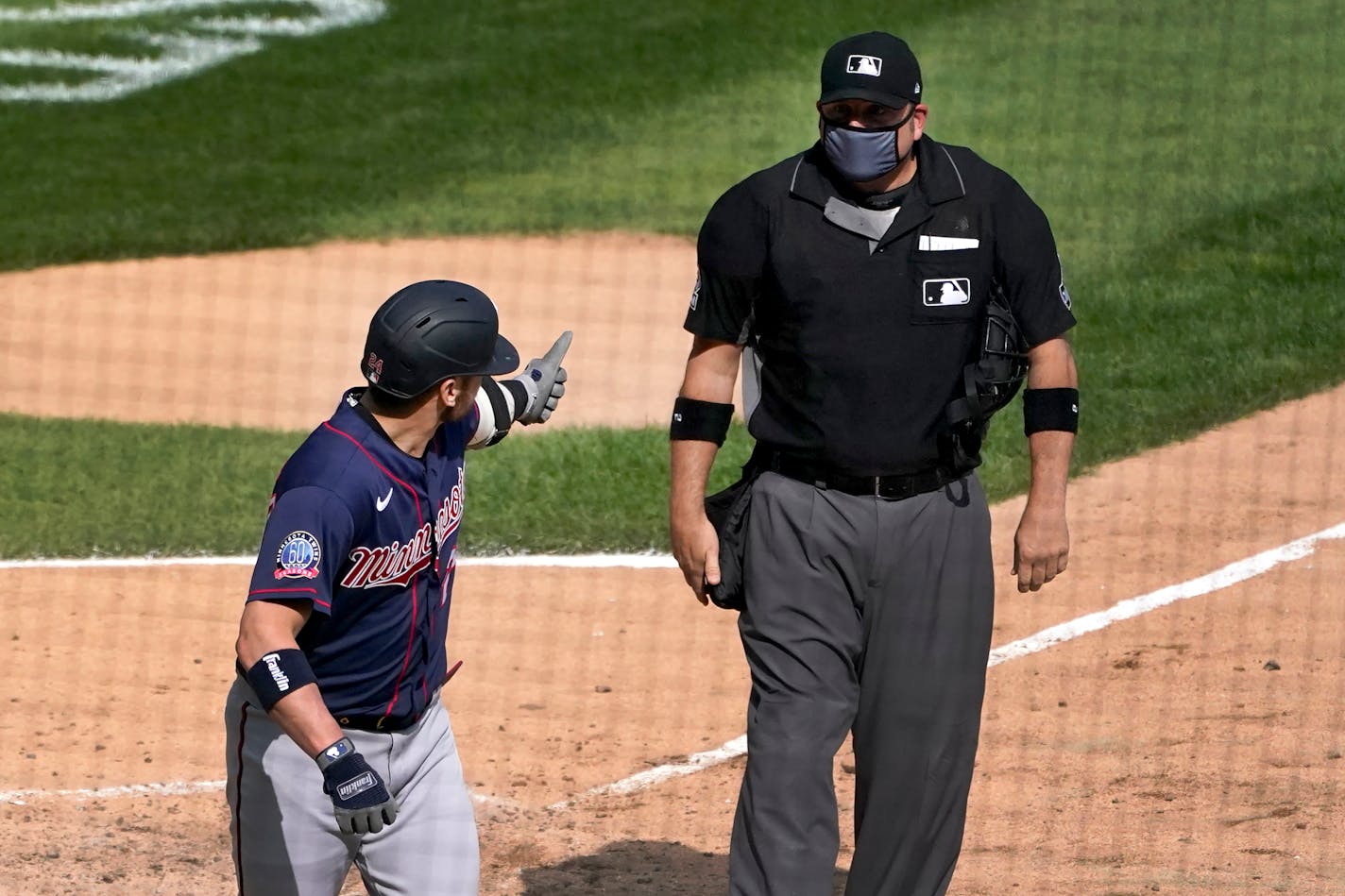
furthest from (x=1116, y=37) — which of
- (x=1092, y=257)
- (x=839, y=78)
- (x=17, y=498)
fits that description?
(x=839, y=78)

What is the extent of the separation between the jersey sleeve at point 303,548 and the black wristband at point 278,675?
0.41 ft

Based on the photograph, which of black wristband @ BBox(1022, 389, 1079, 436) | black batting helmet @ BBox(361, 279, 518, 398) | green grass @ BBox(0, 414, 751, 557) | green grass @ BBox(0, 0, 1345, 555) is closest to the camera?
black batting helmet @ BBox(361, 279, 518, 398)

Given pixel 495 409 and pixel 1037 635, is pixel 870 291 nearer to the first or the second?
pixel 495 409

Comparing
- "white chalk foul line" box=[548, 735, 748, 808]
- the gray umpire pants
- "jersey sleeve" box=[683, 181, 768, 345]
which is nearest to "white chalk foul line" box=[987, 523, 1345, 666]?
"white chalk foul line" box=[548, 735, 748, 808]

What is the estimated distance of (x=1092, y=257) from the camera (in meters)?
13.4

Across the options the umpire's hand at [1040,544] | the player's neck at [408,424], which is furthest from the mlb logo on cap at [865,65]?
the player's neck at [408,424]

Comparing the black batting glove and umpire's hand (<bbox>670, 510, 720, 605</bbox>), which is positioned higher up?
umpire's hand (<bbox>670, 510, 720, 605</bbox>)

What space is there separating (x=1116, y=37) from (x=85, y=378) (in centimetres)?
1020

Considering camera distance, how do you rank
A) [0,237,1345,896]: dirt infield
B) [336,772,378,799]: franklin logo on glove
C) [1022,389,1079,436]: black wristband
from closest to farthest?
[336,772,378,799]: franklin logo on glove, [1022,389,1079,436]: black wristband, [0,237,1345,896]: dirt infield

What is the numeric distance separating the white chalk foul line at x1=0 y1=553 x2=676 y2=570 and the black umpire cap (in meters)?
4.32

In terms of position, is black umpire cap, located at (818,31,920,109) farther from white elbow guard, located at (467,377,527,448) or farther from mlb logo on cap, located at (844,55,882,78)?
white elbow guard, located at (467,377,527,448)

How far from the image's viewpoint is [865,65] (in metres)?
4.59

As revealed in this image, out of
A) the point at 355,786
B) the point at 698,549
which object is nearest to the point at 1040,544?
the point at 698,549

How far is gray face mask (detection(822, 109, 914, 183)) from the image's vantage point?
4.56 meters
